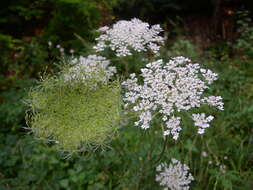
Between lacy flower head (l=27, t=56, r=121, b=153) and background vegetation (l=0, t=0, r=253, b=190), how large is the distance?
0.14 meters

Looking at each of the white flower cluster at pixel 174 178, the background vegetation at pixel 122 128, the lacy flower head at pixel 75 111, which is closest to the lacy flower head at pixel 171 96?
the lacy flower head at pixel 75 111

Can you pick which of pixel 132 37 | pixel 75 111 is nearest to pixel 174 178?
pixel 75 111

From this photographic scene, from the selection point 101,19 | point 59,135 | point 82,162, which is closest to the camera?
point 59,135

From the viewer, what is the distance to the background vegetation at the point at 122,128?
263 cm

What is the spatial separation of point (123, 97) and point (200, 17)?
601 centimetres

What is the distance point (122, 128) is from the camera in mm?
3244

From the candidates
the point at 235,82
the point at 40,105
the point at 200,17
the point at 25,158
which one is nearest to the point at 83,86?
the point at 40,105

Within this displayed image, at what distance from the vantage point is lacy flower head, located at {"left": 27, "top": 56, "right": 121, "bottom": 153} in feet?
5.40

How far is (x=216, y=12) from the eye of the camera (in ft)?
21.4

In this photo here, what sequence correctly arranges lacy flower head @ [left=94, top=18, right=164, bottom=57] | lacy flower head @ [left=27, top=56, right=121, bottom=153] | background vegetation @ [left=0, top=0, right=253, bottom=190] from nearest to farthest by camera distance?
lacy flower head @ [left=27, top=56, right=121, bottom=153], lacy flower head @ [left=94, top=18, right=164, bottom=57], background vegetation @ [left=0, top=0, right=253, bottom=190]

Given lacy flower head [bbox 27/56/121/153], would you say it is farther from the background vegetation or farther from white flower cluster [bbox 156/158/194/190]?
white flower cluster [bbox 156/158/194/190]

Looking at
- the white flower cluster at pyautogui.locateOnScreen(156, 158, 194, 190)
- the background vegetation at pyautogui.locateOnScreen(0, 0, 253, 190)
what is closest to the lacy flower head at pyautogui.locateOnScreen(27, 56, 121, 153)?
the background vegetation at pyautogui.locateOnScreen(0, 0, 253, 190)

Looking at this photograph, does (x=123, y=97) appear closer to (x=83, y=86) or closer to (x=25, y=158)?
(x=83, y=86)

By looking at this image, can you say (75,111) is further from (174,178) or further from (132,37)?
(174,178)
